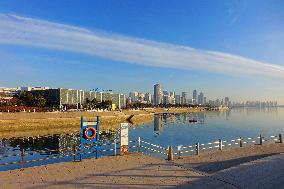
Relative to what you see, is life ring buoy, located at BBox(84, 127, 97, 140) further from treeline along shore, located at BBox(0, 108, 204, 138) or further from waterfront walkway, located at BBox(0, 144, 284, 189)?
treeline along shore, located at BBox(0, 108, 204, 138)

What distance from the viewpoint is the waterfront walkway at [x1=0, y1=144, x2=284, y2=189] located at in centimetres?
1605

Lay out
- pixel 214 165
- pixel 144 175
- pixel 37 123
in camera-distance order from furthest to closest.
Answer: pixel 37 123 → pixel 214 165 → pixel 144 175

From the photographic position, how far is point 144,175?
17969 millimetres

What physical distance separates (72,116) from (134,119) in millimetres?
45460

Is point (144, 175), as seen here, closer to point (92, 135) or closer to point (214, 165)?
point (214, 165)

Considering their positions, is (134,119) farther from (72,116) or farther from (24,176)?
(24,176)

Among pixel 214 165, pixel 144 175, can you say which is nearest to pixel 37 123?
pixel 214 165

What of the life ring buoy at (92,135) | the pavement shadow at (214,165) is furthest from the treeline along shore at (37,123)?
the pavement shadow at (214,165)

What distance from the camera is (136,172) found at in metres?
18.7

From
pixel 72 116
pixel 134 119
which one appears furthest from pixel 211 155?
pixel 134 119

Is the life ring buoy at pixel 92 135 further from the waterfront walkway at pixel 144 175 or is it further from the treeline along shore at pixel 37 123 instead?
the treeline along shore at pixel 37 123

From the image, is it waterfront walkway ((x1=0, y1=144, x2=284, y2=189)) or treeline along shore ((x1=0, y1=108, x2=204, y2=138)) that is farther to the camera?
treeline along shore ((x1=0, y1=108, x2=204, y2=138))

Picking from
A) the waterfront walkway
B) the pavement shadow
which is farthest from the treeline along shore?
the pavement shadow

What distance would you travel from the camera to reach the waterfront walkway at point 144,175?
16047 mm
